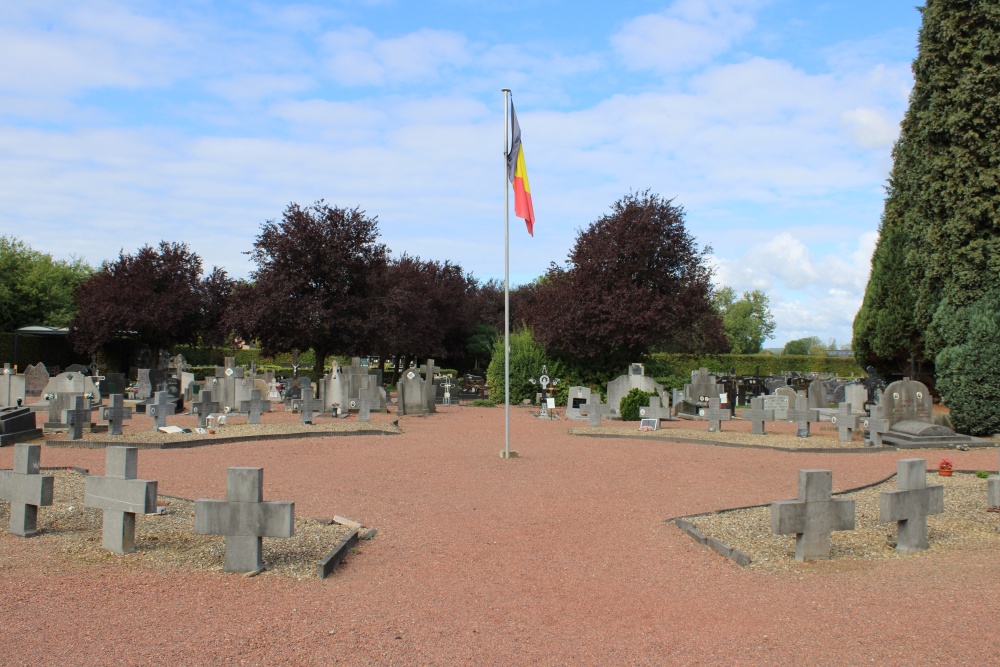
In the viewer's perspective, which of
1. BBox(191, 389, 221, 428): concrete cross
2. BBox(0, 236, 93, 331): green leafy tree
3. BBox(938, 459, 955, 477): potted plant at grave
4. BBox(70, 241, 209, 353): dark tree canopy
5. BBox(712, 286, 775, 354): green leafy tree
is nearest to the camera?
BBox(938, 459, 955, 477): potted plant at grave

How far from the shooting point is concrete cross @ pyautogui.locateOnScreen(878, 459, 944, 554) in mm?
7441

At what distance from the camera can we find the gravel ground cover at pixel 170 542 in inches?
267

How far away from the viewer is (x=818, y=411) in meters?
20.6

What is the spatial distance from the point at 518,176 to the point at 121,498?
31.4 ft

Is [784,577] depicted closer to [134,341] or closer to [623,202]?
[623,202]

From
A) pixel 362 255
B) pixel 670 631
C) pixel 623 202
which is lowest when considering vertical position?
pixel 670 631

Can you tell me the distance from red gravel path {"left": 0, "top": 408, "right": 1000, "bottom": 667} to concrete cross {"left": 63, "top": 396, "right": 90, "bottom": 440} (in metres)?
7.16

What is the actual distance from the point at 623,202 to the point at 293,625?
1146 inches

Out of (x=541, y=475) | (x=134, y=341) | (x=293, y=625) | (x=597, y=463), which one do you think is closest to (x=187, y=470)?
(x=541, y=475)

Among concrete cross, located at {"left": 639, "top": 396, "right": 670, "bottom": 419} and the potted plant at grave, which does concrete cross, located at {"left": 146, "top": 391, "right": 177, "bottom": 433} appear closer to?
concrete cross, located at {"left": 639, "top": 396, "right": 670, "bottom": 419}

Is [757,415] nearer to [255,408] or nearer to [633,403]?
[633,403]

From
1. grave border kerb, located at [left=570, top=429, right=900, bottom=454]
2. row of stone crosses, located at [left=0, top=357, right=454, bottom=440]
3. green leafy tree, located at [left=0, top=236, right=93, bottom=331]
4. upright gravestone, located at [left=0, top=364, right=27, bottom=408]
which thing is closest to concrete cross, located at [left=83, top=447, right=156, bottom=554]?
row of stone crosses, located at [left=0, top=357, right=454, bottom=440]

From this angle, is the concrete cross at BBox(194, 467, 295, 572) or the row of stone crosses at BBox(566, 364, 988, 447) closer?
the concrete cross at BBox(194, 467, 295, 572)

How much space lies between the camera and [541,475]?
12.5 metres
